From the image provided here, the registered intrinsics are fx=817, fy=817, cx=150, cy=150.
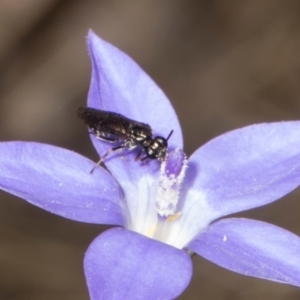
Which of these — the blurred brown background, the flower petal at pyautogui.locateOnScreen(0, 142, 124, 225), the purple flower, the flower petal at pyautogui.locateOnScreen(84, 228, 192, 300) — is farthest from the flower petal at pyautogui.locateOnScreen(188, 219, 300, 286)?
the blurred brown background

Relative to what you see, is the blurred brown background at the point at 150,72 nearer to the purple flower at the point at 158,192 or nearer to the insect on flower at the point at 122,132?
the purple flower at the point at 158,192

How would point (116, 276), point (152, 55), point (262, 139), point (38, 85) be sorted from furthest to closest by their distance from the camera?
point (152, 55) → point (38, 85) → point (262, 139) → point (116, 276)

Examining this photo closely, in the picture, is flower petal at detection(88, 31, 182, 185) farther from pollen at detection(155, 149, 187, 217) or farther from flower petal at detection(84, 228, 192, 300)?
flower petal at detection(84, 228, 192, 300)

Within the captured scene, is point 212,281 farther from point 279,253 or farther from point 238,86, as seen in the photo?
point 279,253

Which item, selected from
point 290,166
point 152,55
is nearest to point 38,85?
point 152,55

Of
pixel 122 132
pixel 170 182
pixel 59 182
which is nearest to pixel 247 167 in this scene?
pixel 170 182

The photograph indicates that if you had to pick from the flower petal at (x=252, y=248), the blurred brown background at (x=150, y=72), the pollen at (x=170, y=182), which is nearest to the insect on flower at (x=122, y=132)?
the pollen at (x=170, y=182)
